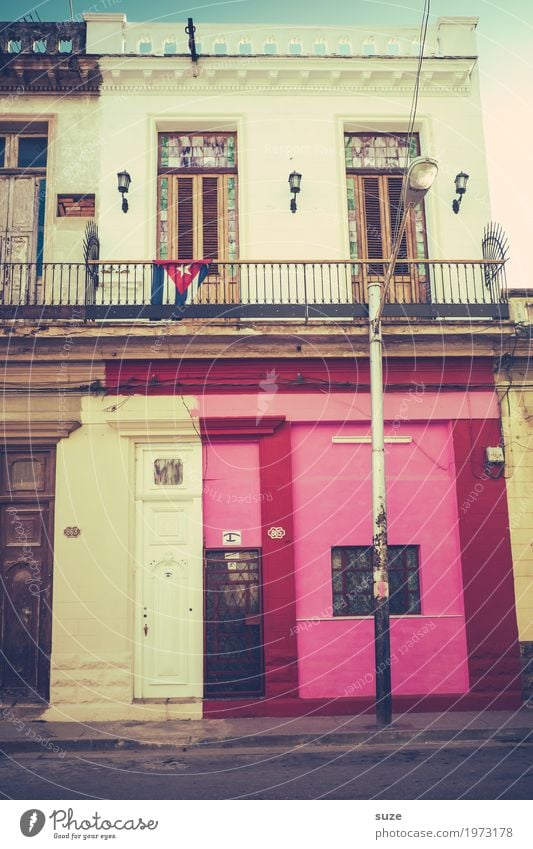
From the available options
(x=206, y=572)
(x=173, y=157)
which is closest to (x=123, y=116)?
(x=173, y=157)

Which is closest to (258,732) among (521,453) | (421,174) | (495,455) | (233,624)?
(233,624)

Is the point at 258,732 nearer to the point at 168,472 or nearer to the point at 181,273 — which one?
the point at 168,472

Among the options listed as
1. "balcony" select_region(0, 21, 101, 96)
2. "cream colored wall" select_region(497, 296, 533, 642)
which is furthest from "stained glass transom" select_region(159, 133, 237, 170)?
"cream colored wall" select_region(497, 296, 533, 642)

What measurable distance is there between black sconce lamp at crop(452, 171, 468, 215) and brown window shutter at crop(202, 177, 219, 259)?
4.03 metres

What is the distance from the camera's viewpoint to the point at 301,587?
35.8 ft

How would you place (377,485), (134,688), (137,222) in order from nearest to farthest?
(377,485) < (134,688) < (137,222)

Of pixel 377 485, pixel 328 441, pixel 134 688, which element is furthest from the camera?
pixel 328 441

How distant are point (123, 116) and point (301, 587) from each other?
837cm

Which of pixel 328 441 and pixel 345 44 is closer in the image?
pixel 328 441

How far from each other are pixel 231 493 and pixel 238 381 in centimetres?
172

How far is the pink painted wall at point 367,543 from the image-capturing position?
1070cm

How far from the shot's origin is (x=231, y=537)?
11109 millimetres

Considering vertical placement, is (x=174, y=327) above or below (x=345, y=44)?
below

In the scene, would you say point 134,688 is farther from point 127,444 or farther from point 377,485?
point 377,485
